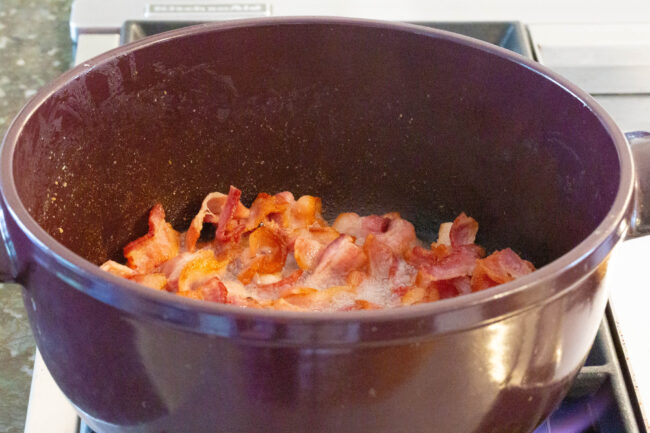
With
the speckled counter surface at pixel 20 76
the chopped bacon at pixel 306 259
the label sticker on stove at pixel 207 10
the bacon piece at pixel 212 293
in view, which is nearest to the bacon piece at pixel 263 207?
the chopped bacon at pixel 306 259

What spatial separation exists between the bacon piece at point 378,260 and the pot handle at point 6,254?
0.32m

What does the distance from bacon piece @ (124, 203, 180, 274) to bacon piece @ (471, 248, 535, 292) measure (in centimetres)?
26

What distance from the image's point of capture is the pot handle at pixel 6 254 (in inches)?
15.8

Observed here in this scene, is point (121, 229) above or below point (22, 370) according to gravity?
above

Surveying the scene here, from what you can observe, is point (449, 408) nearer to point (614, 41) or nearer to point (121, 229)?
point (121, 229)

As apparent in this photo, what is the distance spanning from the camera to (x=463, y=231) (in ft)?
2.25

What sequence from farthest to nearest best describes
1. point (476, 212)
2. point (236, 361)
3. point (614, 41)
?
point (614, 41) < point (476, 212) < point (236, 361)

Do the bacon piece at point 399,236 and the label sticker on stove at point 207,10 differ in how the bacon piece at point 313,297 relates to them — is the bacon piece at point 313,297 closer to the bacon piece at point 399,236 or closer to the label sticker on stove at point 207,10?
the bacon piece at point 399,236

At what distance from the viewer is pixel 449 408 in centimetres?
39

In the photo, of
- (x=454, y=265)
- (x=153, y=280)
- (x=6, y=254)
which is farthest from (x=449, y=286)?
(x=6, y=254)

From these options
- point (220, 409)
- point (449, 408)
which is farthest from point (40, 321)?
point (449, 408)

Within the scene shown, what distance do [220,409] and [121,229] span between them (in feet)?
1.02

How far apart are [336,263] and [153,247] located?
0.15 m

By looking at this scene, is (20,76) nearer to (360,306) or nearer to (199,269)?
(199,269)
